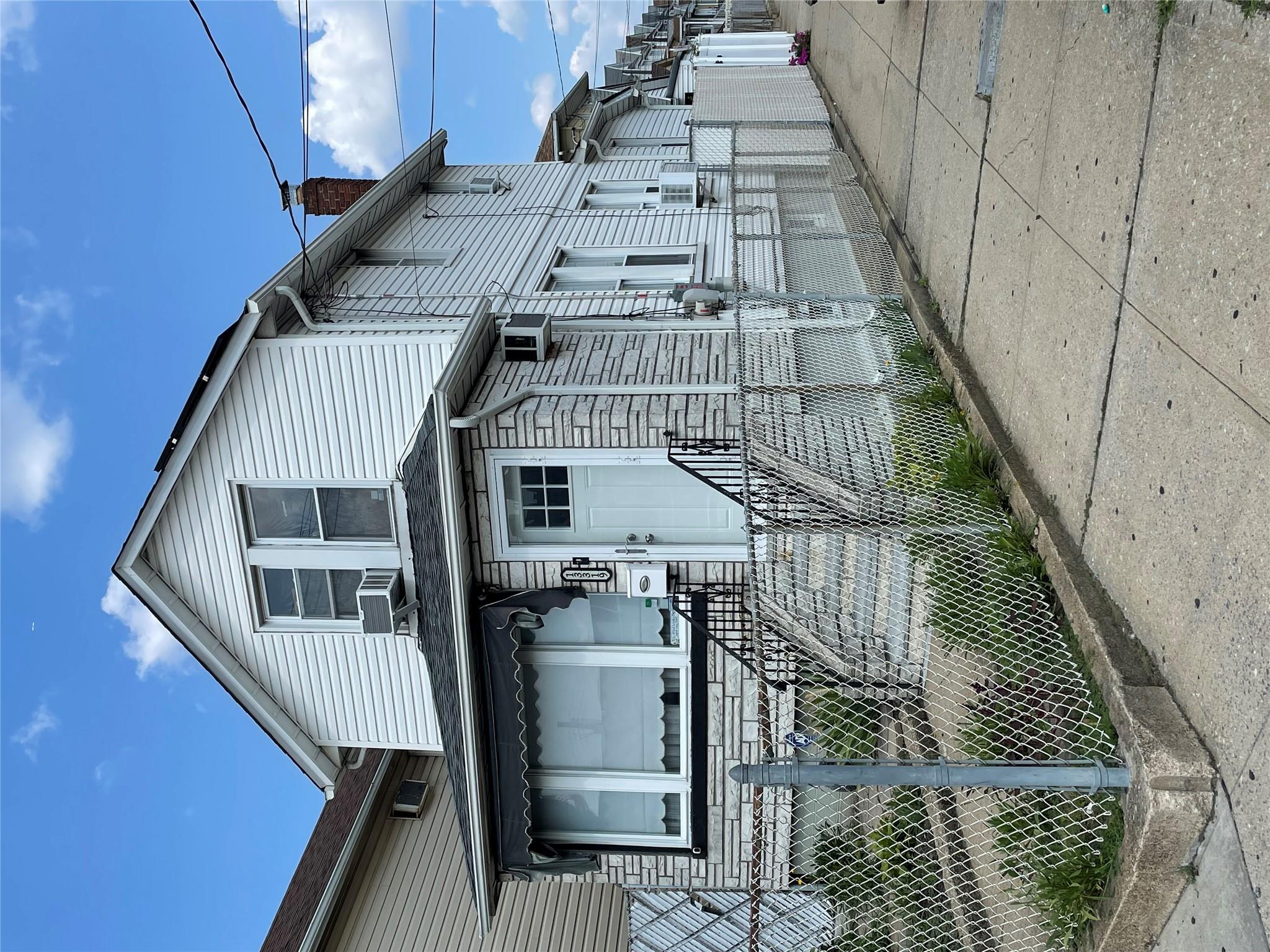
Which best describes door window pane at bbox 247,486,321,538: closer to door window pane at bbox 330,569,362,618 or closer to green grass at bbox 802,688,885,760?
door window pane at bbox 330,569,362,618

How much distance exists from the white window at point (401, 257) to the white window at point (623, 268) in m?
1.53

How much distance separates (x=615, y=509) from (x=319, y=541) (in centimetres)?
303

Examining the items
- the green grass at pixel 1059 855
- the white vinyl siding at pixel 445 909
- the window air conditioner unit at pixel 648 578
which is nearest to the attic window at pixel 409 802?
the white vinyl siding at pixel 445 909

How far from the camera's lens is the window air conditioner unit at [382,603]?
332 inches

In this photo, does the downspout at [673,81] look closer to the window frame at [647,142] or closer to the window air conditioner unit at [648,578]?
the window frame at [647,142]

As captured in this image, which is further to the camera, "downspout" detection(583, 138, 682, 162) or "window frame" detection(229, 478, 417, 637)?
"downspout" detection(583, 138, 682, 162)

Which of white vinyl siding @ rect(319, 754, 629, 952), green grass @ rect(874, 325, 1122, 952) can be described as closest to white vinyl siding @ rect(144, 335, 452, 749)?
white vinyl siding @ rect(319, 754, 629, 952)

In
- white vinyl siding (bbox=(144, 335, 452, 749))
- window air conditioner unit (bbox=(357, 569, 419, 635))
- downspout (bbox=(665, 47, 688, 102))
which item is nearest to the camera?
white vinyl siding (bbox=(144, 335, 452, 749))

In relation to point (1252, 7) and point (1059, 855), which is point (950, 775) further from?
point (1252, 7)

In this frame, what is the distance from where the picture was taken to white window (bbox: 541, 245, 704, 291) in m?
11.2

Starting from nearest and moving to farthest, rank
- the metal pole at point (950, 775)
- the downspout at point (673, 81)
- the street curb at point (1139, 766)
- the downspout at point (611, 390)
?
the street curb at point (1139, 766) < the metal pole at point (950, 775) < the downspout at point (611, 390) < the downspout at point (673, 81)

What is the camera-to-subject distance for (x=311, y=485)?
8594 mm

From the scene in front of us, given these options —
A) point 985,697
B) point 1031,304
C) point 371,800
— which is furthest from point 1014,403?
point 371,800

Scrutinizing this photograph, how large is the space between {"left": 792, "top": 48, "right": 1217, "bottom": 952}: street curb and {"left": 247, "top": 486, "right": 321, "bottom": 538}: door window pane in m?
6.56
